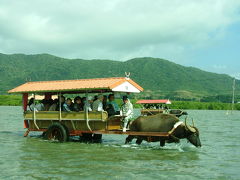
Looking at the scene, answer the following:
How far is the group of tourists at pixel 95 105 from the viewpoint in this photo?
1540 centimetres

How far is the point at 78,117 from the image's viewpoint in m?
16.3

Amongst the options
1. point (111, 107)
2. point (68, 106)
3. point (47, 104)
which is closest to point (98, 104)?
point (111, 107)

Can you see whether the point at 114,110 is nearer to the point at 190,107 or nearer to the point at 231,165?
→ the point at 231,165

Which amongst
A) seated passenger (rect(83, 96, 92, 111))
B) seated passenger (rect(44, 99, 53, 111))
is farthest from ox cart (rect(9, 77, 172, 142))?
seated passenger (rect(44, 99, 53, 111))

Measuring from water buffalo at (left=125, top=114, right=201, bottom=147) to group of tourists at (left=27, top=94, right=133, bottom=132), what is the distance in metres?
0.63

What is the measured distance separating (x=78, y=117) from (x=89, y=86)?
152 cm

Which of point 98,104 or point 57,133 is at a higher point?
point 98,104

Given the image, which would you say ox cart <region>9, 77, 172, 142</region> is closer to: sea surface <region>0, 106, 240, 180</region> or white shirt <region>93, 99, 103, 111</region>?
white shirt <region>93, 99, 103, 111</region>

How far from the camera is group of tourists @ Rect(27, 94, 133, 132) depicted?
1540 cm

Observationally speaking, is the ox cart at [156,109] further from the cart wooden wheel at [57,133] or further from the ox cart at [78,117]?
the cart wooden wheel at [57,133]

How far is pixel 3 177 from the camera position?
980cm

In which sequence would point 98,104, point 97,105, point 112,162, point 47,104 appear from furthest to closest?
point 47,104
point 97,105
point 98,104
point 112,162

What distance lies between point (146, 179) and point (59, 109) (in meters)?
8.35

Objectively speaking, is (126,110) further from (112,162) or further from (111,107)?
(112,162)
